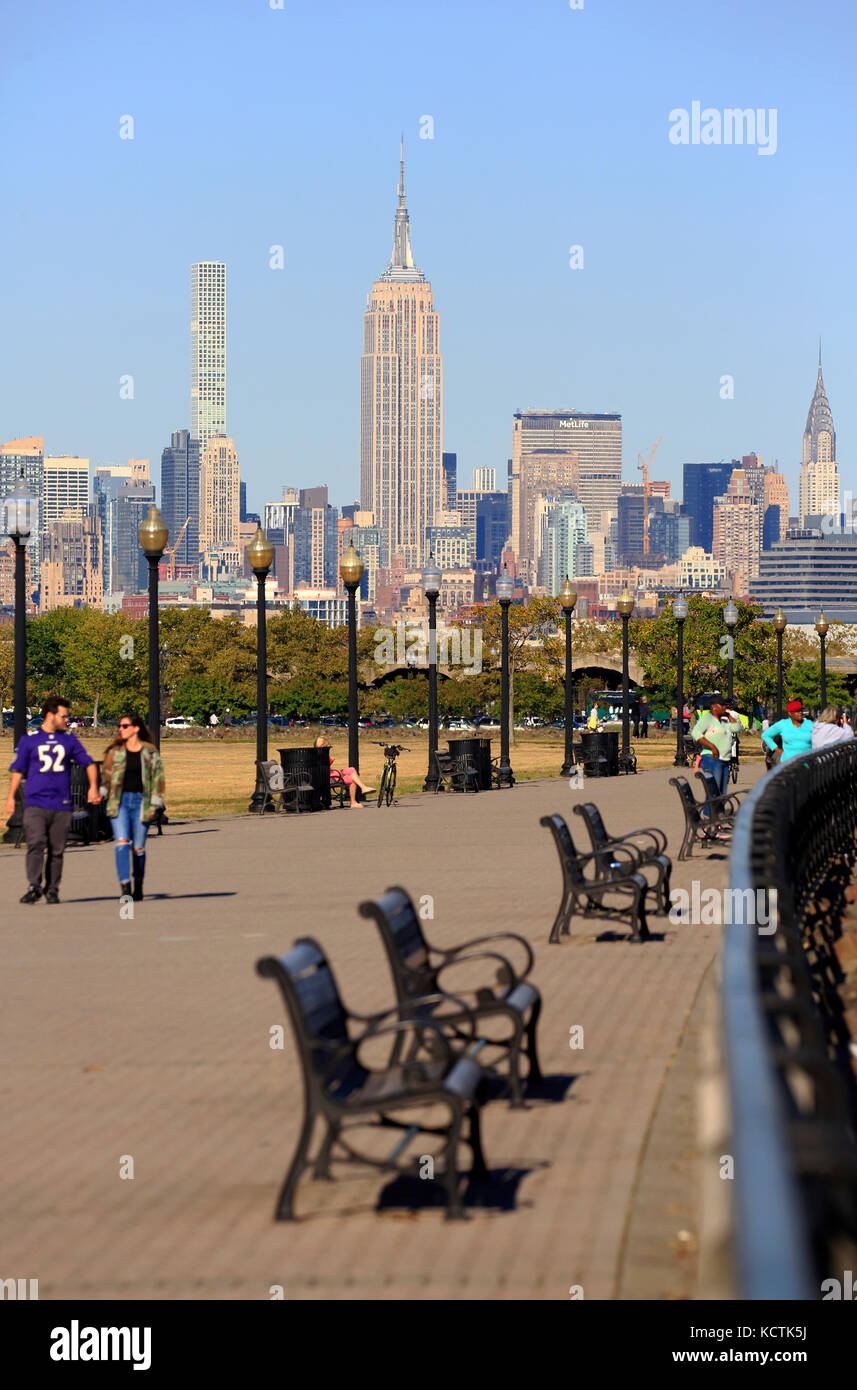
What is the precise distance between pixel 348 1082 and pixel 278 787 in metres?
21.0

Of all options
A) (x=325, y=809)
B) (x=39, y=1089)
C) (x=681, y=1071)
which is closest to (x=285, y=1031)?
(x=39, y=1089)

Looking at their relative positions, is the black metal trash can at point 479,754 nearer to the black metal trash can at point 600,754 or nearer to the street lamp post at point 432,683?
the street lamp post at point 432,683

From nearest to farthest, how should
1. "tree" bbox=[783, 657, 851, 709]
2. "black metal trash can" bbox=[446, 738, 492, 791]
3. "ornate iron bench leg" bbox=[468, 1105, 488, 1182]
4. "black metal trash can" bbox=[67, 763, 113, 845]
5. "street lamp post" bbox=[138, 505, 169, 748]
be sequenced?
"ornate iron bench leg" bbox=[468, 1105, 488, 1182], "black metal trash can" bbox=[67, 763, 113, 845], "street lamp post" bbox=[138, 505, 169, 748], "black metal trash can" bbox=[446, 738, 492, 791], "tree" bbox=[783, 657, 851, 709]

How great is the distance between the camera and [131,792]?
15.2 m

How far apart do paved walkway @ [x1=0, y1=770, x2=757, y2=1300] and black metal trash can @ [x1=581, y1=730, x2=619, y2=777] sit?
2439 centimetres

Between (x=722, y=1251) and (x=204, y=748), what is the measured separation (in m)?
65.0

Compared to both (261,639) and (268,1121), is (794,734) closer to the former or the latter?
(261,639)

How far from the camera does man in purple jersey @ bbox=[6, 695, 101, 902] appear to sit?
1532cm

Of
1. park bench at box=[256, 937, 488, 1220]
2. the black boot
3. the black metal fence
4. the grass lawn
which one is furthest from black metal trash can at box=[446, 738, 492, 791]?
park bench at box=[256, 937, 488, 1220]

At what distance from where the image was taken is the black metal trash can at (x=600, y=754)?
40.3 m

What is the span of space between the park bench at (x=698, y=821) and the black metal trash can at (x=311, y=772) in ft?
29.6

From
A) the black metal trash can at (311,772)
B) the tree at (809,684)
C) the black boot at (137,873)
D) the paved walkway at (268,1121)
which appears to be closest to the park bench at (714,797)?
the paved walkway at (268,1121)

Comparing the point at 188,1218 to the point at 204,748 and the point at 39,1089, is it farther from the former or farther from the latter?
the point at 204,748

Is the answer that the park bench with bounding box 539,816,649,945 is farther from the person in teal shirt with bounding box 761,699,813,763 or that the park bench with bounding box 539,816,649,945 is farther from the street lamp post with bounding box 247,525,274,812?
the street lamp post with bounding box 247,525,274,812
